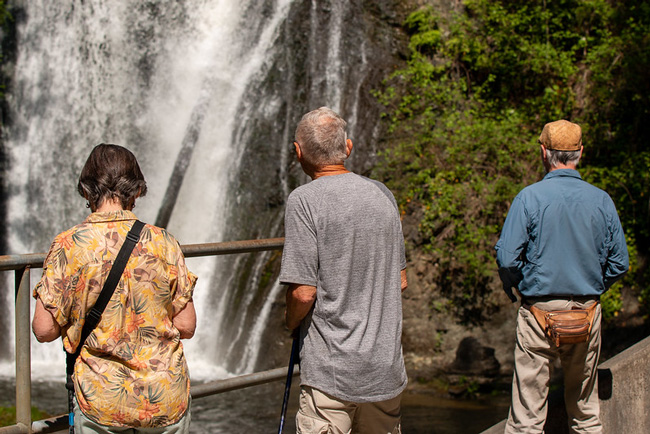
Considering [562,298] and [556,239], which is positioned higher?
[556,239]

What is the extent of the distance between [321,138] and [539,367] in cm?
173

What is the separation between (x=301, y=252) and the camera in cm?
284

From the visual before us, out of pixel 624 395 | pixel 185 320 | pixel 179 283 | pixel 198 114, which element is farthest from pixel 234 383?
pixel 198 114

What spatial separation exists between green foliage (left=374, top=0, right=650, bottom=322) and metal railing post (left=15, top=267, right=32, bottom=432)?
6900mm

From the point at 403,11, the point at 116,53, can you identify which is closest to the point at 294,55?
A: the point at 403,11

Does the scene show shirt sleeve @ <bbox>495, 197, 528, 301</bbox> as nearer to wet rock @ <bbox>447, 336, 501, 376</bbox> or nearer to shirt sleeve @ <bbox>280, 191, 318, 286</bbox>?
shirt sleeve @ <bbox>280, 191, 318, 286</bbox>

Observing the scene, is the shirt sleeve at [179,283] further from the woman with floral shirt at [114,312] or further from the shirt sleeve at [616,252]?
the shirt sleeve at [616,252]

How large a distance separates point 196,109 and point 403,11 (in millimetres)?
3709

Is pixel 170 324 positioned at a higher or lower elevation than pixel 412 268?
higher

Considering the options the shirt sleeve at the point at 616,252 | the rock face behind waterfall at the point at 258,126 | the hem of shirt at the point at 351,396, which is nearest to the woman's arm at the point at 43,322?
the hem of shirt at the point at 351,396

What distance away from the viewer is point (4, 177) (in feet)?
41.1

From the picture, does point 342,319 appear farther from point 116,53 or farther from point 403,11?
point 116,53

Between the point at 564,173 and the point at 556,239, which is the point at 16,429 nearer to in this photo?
the point at 556,239

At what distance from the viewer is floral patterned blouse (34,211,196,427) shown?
8.41 ft
